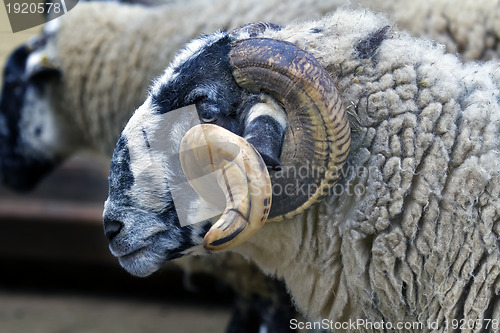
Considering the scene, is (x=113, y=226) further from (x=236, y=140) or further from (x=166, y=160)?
(x=236, y=140)

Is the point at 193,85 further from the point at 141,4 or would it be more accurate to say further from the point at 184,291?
the point at 184,291

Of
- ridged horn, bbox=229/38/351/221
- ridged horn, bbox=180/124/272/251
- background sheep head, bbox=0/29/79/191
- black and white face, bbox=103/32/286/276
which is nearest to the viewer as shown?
ridged horn, bbox=180/124/272/251

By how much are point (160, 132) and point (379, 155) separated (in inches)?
27.3

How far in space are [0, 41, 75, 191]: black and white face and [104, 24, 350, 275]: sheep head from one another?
2834mm

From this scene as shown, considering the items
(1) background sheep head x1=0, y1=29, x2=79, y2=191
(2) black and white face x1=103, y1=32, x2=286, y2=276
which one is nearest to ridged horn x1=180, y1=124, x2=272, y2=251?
(2) black and white face x1=103, y1=32, x2=286, y2=276

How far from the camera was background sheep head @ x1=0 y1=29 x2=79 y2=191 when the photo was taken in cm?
434

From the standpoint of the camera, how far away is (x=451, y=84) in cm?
176

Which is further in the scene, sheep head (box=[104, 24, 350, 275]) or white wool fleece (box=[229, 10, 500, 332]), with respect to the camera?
white wool fleece (box=[229, 10, 500, 332])

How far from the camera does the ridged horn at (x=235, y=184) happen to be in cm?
147

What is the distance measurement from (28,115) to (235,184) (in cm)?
336
